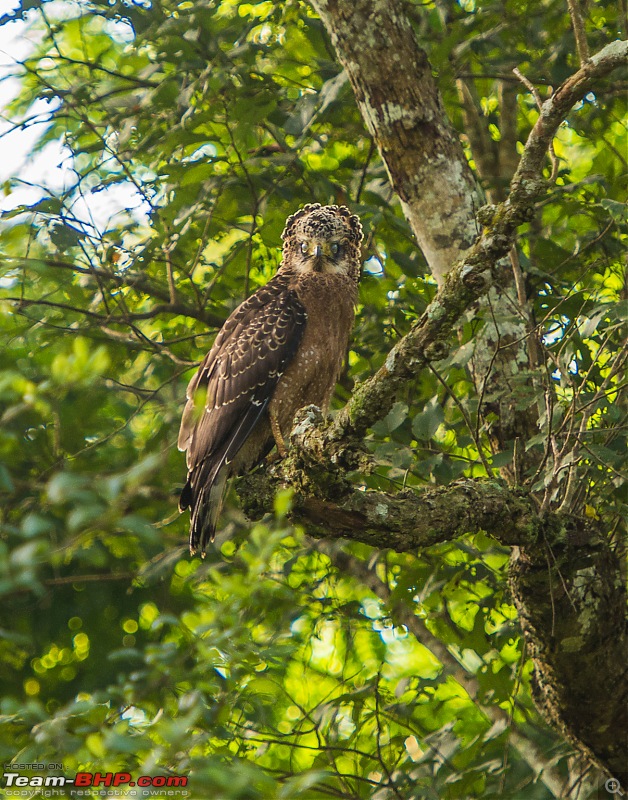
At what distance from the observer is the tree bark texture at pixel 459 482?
2.51 metres

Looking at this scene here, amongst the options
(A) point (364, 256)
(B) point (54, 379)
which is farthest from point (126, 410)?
(B) point (54, 379)

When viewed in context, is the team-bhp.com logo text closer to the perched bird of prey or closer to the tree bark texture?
the tree bark texture

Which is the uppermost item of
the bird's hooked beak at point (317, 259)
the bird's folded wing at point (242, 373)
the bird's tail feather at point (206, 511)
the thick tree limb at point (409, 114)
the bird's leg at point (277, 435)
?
the thick tree limb at point (409, 114)

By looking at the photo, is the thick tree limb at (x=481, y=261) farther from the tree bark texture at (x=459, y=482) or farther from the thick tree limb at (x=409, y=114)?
the thick tree limb at (x=409, y=114)

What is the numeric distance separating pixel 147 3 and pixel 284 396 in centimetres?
242

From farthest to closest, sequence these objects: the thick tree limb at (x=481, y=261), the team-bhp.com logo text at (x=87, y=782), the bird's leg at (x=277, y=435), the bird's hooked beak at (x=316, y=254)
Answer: the bird's hooked beak at (x=316, y=254) → the bird's leg at (x=277, y=435) → the thick tree limb at (x=481, y=261) → the team-bhp.com logo text at (x=87, y=782)

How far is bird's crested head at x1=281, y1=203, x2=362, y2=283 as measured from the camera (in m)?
4.66

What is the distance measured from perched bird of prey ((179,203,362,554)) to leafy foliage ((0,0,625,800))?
0.76ft

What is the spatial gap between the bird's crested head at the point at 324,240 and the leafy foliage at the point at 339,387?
5.0 inches

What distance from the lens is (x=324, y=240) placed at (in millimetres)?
4637

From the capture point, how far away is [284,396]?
4383 millimetres

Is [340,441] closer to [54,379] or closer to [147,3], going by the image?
[54,379]

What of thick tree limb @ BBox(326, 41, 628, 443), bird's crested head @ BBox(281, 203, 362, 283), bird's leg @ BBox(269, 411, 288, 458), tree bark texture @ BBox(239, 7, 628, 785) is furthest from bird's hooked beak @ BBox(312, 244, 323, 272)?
thick tree limb @ BBox(326, 41, 628, 443)

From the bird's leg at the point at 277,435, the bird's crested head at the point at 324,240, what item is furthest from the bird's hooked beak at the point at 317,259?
the bird's leg at the point at 277,435
